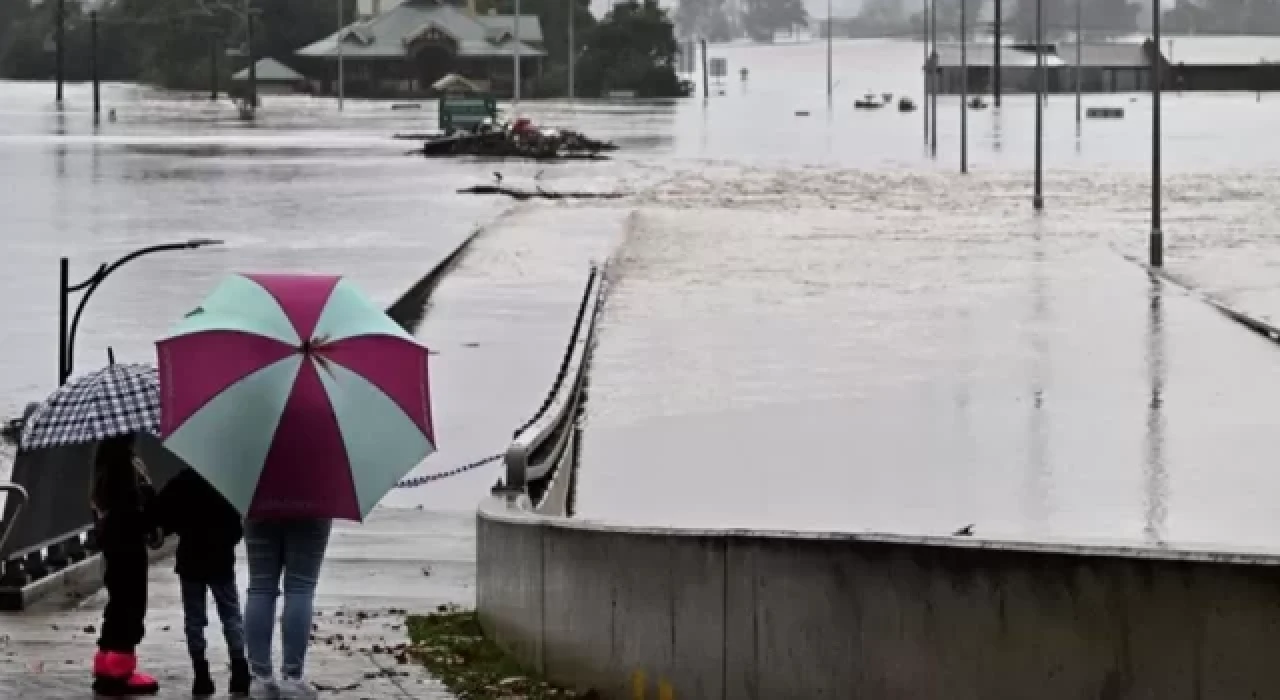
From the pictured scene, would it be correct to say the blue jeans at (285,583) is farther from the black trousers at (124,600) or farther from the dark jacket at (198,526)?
the black trousers at (124,600)

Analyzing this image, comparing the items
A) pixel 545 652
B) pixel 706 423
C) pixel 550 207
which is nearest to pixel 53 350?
pixel 706 423

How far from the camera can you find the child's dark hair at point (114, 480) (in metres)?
10.8

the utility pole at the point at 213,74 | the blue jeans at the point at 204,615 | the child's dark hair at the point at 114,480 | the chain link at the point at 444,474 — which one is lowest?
the chain link at the point at 444,474

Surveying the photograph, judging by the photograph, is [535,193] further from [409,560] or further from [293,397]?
[293,397]

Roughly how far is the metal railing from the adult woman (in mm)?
2448

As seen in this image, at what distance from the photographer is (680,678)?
34.8 ft

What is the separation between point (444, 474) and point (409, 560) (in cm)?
726

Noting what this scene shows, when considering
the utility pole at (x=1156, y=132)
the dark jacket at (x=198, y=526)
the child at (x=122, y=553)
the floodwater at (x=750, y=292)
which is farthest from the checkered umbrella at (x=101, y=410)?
the utility pole at (x=1156, y=132)

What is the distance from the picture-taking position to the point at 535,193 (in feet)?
230

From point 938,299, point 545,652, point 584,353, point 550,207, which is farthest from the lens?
point 550,207

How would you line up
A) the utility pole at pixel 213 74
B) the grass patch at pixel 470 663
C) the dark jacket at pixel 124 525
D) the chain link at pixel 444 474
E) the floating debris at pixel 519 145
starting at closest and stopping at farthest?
the dark jacket at pixel 124 525 → the grass patch at pixel 470 663 → the chain link at pixel 444 474 → the floating debris at pixel 519 145 → the utility pole at pixel 213 74

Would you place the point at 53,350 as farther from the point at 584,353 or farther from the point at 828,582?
the point at 828,582

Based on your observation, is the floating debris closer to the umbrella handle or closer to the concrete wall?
the umbrella handle

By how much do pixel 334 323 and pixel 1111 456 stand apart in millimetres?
16511
